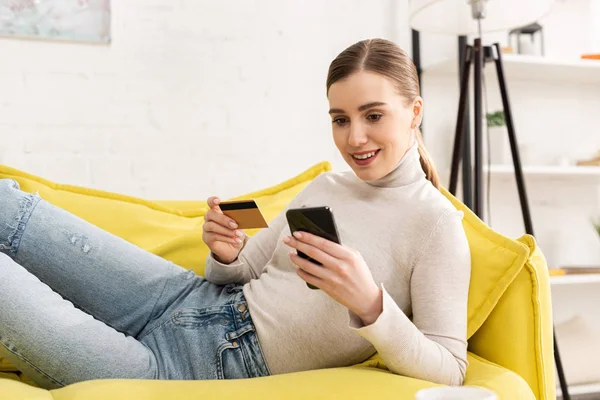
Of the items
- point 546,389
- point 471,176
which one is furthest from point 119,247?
point 471,176

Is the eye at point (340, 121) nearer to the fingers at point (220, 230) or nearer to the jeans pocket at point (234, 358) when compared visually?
the fingers at point (220, 230)

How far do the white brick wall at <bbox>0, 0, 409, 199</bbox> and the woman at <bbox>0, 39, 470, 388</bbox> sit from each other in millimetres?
885

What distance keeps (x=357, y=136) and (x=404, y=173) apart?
153mm

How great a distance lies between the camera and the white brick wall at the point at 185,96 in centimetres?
223

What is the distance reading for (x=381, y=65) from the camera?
1.34 meters

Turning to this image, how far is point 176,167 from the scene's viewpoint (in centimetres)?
238

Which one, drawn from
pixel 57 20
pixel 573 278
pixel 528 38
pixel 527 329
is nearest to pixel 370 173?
pixel 527 329

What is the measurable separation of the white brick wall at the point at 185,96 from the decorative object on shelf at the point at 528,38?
53cm

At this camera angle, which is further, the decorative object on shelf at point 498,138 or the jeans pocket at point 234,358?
the decorative object on shelf at point 498,138

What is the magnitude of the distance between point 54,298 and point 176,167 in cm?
123

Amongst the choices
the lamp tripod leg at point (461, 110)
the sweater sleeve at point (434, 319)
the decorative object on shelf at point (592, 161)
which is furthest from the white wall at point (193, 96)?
the sweater sleeve at point (434, 319)

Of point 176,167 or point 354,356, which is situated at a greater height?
point 176,167

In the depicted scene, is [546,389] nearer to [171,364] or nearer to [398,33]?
[171,364]

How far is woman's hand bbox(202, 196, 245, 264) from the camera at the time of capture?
4.69 ft
